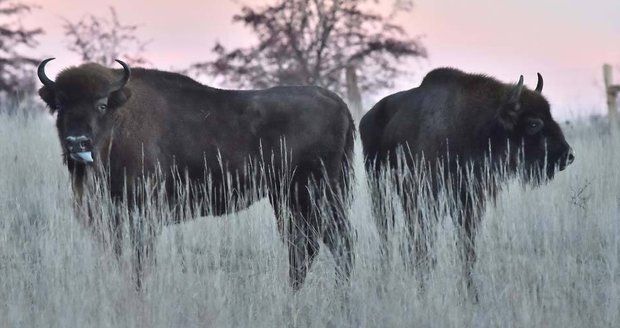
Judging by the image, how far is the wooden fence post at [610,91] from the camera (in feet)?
78.5

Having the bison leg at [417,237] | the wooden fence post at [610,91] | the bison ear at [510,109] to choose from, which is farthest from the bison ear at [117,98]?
the wooden fence post at [610,91]

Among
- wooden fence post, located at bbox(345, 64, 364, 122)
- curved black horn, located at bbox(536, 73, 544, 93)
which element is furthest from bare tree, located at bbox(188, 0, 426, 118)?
curved black horn, located at bbox(536, 73, 544, 93)

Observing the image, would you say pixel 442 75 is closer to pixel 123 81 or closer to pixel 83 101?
pixel 123 81

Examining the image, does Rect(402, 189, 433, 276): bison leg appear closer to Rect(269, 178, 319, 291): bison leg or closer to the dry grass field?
the dry grass field

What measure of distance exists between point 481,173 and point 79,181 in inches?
126

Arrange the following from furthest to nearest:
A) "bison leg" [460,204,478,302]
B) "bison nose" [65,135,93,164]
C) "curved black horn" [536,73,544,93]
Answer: "curved black horn" [536,73,544,93], "bison leg" [460,204,478,302], "bison nose" [65,135,93,164]

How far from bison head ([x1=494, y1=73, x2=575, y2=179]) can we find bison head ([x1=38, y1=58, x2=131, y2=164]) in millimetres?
3144

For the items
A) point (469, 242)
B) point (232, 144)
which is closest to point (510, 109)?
point (469, 242)

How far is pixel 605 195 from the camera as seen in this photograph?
1120 centimetres

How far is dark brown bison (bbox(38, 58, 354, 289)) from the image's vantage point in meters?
7.76

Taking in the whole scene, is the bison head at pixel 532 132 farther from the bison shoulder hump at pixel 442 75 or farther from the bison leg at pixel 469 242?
the bison leg at pixel 469 242

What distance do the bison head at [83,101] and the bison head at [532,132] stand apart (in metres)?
3.14

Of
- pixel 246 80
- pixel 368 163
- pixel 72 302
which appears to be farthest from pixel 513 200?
pixel 246 80

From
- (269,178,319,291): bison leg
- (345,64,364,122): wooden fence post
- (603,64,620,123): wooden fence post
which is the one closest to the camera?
(269,178,319,291): bison leg
